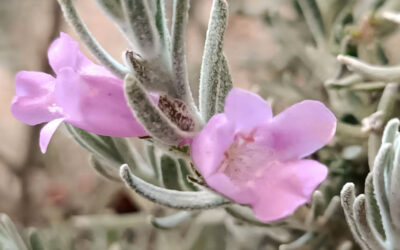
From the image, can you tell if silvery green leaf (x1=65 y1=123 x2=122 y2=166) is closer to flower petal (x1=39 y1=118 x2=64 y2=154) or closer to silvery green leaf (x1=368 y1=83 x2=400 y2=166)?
flower petal (x1=39 y1=118 x2=64 y2=154)

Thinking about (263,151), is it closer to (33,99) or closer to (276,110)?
(33,99)

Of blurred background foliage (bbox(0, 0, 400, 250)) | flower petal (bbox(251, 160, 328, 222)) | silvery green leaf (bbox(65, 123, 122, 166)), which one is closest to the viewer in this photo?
flower petal (bbox(251, 160, 328, 222))

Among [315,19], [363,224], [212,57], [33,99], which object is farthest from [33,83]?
[315,19]

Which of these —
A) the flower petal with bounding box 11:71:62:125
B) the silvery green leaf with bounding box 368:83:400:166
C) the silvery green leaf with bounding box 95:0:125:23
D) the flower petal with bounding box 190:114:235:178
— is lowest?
the silvery green leaf with bounding box 368:83:400:166

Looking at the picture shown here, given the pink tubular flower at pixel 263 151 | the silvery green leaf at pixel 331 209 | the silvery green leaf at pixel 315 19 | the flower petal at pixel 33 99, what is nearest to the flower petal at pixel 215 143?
the pink tubular flower at pixel 263 151

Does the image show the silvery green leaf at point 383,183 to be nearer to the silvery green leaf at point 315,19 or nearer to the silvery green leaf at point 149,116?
the silvery green leaf at point 149,116

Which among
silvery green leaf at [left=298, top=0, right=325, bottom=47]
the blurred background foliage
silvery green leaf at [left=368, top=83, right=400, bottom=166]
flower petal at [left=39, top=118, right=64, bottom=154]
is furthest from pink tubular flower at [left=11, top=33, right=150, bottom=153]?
silvery green leaf at [left=298, top=0, right=325, bottom=47]

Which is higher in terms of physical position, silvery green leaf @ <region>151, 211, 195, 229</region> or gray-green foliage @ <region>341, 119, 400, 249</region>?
gray-green foliage @ <region>341, 119, 400, 249</region>
